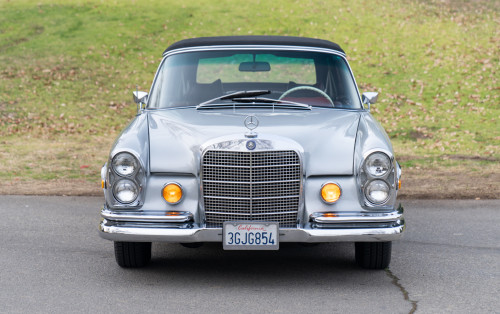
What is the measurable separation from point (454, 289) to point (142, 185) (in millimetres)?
2399

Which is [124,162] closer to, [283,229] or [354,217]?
[283,229]

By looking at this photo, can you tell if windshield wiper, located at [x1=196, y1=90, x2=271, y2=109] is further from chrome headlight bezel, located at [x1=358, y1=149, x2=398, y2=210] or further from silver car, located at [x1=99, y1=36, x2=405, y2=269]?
chrome headlight bezel, located at [x1=358, y1=149, x2=398, y2=210]

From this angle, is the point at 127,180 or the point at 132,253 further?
the point at 132,253

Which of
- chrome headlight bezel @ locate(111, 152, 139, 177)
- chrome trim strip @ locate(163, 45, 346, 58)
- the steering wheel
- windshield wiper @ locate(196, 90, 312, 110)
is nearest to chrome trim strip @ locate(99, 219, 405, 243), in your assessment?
chrome headlight bezel @ locate(111, 152, 139, 177)

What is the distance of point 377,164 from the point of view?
5336 millimetres

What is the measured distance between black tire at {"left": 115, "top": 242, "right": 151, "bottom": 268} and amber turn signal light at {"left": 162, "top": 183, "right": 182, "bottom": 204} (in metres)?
0.69

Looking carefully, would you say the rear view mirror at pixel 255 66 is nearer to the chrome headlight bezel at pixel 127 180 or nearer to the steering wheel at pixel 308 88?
the steering wheel at pixel 308 88

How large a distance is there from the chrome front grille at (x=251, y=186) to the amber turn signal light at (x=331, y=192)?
0.19 metres

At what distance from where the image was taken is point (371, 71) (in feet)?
65.3

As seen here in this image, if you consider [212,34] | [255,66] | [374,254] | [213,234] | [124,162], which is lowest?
[374,254]

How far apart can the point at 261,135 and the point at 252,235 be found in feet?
2.41

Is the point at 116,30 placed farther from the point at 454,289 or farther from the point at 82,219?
the point at 454,289

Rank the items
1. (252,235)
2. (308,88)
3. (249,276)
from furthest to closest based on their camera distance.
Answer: (308,88) → (249,276) → (252,235)

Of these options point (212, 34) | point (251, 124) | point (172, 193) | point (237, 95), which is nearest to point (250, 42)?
point (237, 95)
